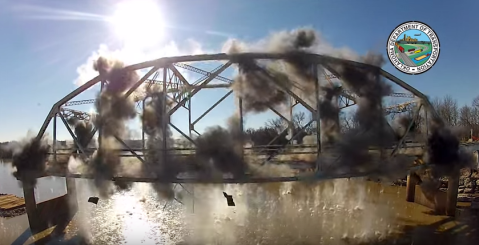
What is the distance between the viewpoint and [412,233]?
18781mm

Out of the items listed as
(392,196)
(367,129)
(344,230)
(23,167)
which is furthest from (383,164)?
(23,167)

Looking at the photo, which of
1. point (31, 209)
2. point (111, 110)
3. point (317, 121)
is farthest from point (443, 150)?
point (31, 209)

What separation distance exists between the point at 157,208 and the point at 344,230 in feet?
49.9

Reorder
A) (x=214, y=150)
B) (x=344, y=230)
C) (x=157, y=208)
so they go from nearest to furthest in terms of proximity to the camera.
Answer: (x=214, y=150) → (x=344, y=230) → (x=157, y=208)

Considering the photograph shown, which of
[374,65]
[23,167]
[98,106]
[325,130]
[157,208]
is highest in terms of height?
[374,65]

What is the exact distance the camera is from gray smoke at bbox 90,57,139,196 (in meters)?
16.6

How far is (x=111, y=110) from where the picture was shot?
56.3 feet

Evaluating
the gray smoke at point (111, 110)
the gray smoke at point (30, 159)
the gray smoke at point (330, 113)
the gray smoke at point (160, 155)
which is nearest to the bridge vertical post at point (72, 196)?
the gray smoke at point (30, 159)

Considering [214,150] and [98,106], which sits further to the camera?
[98,106]

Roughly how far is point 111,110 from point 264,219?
1225 cm

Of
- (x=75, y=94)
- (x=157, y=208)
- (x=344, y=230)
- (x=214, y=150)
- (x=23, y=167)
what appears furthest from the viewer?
(x=157, y=208)

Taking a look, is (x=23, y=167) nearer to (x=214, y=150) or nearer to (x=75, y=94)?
(x=75, y=94)

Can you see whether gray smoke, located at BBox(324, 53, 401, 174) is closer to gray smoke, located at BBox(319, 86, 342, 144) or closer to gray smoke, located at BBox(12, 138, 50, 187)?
gray smoke, located at BBox(319, 86, 342, 144)

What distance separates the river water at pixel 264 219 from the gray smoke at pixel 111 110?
3095mm
